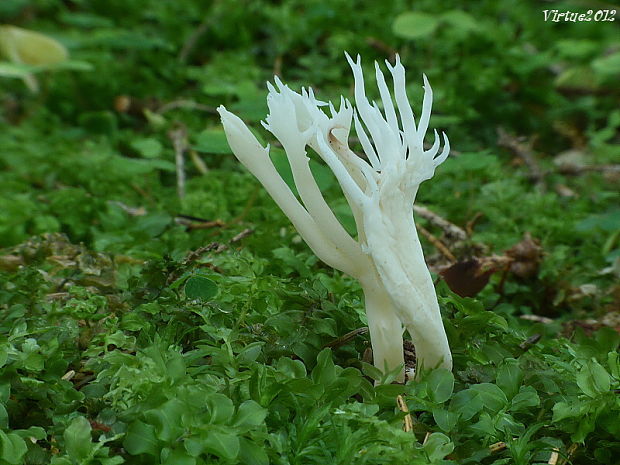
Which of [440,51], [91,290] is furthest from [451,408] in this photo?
[440,51]

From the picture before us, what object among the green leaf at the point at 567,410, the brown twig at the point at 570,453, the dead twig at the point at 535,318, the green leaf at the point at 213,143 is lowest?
the dead twig at the point at 535,318

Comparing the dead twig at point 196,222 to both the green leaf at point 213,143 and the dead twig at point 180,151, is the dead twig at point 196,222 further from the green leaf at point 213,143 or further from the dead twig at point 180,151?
the dead twig at point 180,151

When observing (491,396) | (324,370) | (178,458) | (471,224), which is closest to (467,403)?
(491,396)

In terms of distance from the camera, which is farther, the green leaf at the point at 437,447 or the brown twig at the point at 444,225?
the brown twig at the point at 444,225

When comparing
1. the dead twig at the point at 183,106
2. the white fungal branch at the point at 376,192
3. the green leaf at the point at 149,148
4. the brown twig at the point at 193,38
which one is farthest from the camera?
the brown twig at the point at 193,38

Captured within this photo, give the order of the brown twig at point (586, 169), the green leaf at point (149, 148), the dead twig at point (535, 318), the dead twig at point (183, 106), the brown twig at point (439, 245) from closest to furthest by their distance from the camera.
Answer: the dead twig at point (535, 318) < the brown twig at point (439, 245) < the green leaf at point (149, 148) < the brown twig at point (586, 169) < the dead twig at point (183, 106)

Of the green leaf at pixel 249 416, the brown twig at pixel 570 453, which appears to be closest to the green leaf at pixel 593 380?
the brown twig at pixel 570 453

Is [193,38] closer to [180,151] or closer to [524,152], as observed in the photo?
[180,151]
